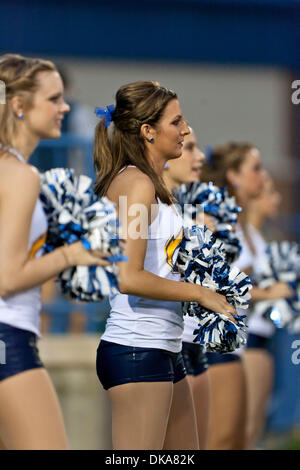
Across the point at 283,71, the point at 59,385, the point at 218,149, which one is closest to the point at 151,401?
the point at 218,149

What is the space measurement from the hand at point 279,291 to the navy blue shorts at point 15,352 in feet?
9.86

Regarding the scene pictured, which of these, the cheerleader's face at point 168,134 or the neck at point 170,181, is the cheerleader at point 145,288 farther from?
the neck at point 170,181

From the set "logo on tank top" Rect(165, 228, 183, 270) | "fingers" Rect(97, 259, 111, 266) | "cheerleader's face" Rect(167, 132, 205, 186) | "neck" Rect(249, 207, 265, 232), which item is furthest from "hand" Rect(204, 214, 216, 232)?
"neck" Rect(249, 207, 265, 232)

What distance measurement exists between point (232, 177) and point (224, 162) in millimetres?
99

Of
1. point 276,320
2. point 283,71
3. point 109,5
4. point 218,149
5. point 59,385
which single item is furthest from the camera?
point 283,71

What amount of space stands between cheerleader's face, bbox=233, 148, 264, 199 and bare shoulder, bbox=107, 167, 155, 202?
235 centimetres

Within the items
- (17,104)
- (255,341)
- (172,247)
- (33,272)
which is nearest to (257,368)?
(255,341)

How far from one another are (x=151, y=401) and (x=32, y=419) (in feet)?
1.31

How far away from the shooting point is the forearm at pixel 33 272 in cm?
315

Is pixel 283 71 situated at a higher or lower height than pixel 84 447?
higher

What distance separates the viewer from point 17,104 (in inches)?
140

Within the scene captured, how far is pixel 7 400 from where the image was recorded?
3199 millimetres
